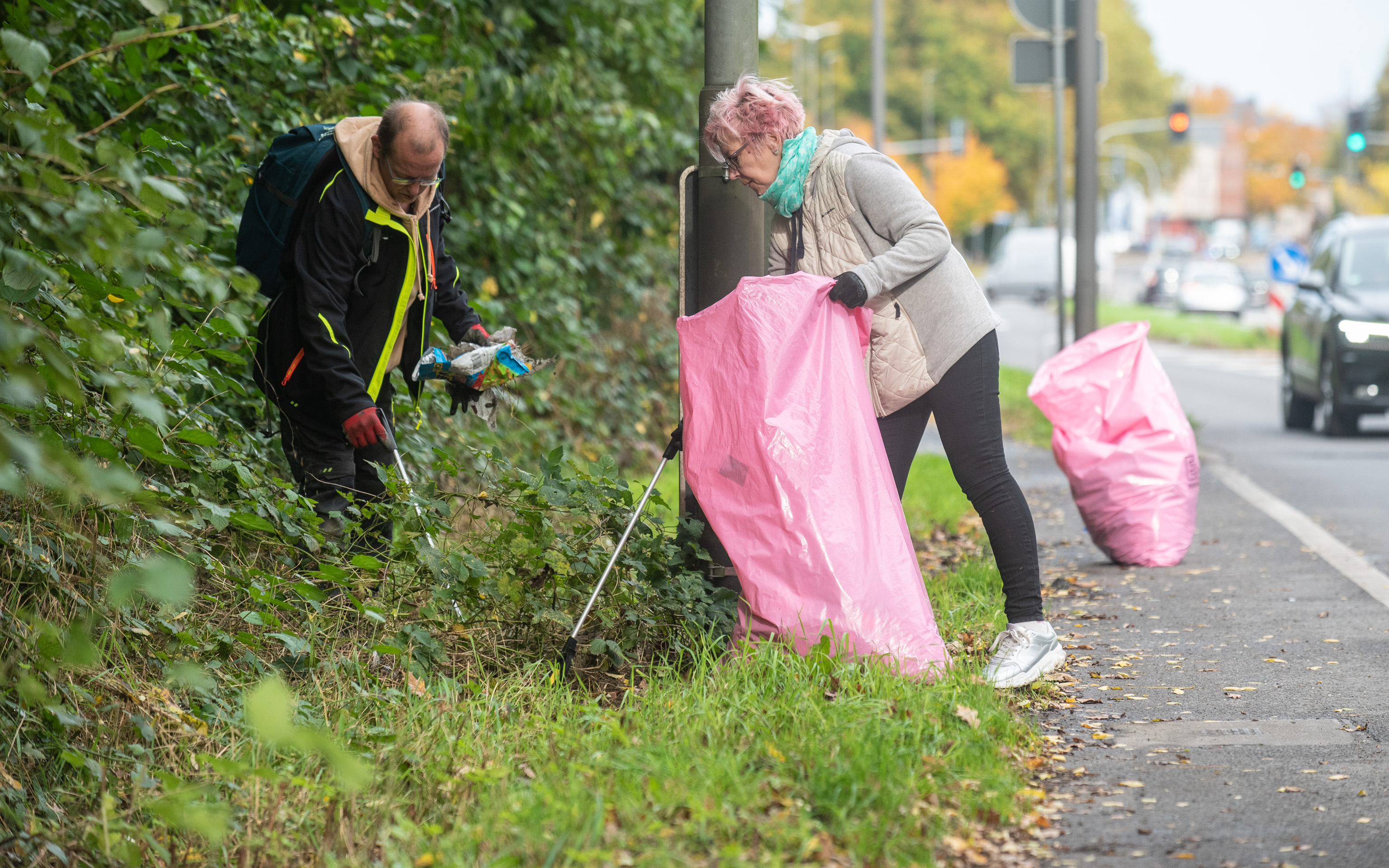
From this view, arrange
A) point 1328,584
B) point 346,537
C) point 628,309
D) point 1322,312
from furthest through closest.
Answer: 1. point 1322,312
2. point 628,309
3. point 1328,584
4. point 346,537

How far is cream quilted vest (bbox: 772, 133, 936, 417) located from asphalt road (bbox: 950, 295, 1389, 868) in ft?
3.38

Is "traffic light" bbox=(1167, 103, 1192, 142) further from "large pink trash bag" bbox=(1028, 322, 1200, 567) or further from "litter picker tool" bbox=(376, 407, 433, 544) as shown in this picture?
"litter picker tool" bbox=(376, 407, 433, 544)

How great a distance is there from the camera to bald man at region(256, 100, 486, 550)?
420 centimetres

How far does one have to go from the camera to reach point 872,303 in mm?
4250

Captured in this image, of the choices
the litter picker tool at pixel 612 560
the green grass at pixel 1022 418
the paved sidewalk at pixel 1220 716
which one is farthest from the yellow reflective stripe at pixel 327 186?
the green grass at pixel 1022 418

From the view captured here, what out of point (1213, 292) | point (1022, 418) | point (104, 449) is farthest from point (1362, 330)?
point (1213, 292)

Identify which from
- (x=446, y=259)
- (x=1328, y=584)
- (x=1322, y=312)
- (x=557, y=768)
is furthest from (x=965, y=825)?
(x=1322, y=312)

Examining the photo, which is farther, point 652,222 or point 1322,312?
point 1322,312

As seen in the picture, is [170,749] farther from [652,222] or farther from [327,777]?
[652,222]

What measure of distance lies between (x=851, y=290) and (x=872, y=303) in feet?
0.88

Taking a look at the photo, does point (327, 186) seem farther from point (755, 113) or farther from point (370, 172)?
point (755, 113)

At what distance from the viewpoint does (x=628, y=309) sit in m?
9.69

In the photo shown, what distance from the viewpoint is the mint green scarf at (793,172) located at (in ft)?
13.5

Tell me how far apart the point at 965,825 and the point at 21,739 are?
211 cm
